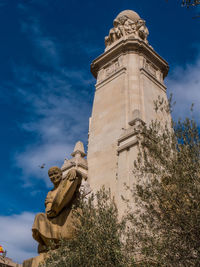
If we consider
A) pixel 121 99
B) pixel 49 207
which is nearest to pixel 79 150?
pixel 121 99

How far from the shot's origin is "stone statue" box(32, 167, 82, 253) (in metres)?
8.04

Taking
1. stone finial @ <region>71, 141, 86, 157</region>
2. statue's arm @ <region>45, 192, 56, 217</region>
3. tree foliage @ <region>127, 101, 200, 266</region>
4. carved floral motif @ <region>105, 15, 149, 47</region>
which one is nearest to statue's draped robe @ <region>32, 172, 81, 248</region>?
statue's arm @ <region>45, 192, 56, 217</region>

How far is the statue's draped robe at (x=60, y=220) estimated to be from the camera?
803cm

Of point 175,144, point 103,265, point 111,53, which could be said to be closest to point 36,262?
point 103,265

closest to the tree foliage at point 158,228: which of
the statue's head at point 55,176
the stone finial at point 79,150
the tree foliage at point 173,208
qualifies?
the tree foliage at point 173,208

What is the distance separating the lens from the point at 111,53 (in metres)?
20.0

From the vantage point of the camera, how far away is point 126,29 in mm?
21250

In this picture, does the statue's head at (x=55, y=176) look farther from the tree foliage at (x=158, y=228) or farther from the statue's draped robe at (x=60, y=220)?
the tree foliage at (x=158, y=228)

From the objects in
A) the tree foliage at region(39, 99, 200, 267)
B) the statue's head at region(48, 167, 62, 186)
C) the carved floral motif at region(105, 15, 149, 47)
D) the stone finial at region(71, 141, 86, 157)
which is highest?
the carved floral motif at region(105, 15, 149, 47)

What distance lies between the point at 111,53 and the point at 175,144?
39.6 feet

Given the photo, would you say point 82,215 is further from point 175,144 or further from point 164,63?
point 164,63

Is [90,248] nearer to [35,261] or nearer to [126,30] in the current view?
[35,261]

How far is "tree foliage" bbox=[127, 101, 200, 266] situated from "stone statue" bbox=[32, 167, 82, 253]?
70.0 inches

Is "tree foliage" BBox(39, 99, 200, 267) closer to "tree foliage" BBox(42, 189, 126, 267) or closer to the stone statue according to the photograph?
"tree foliage" BBox(42, 189, 126, 267)
